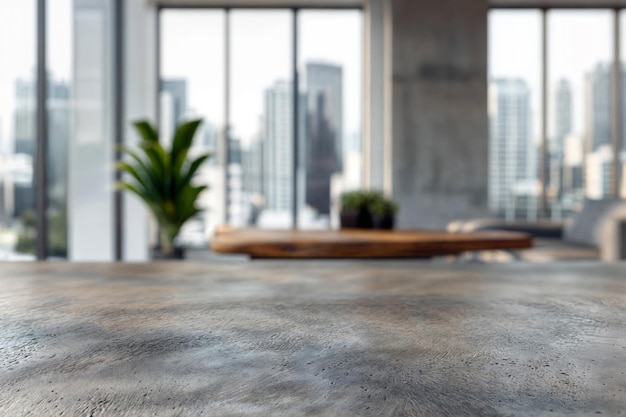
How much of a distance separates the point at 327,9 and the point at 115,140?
2.52m

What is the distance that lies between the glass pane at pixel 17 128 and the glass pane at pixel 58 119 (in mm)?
149

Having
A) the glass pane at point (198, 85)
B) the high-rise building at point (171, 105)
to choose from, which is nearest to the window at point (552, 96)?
the glass pane at point (198, 85)

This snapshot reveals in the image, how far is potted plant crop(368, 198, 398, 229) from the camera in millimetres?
2980

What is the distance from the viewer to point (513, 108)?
6.07m

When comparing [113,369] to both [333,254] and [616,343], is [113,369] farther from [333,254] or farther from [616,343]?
[333,254]

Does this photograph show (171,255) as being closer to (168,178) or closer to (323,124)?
(168,178)

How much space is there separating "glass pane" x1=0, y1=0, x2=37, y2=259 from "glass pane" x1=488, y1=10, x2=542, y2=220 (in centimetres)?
426

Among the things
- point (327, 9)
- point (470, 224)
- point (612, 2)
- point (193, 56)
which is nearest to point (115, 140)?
point (193, 56)

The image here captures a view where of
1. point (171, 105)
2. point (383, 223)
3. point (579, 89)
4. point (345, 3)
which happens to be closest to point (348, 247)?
point (383, 223)

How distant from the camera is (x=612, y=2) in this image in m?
5.94

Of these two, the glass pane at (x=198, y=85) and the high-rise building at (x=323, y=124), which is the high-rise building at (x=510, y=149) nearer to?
the high-rise building at (x=323, y=124)

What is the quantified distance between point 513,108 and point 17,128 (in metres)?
4.65

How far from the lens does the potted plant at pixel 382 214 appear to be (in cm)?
→ 298

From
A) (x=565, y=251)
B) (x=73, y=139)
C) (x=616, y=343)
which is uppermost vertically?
(x=73, y=139)
